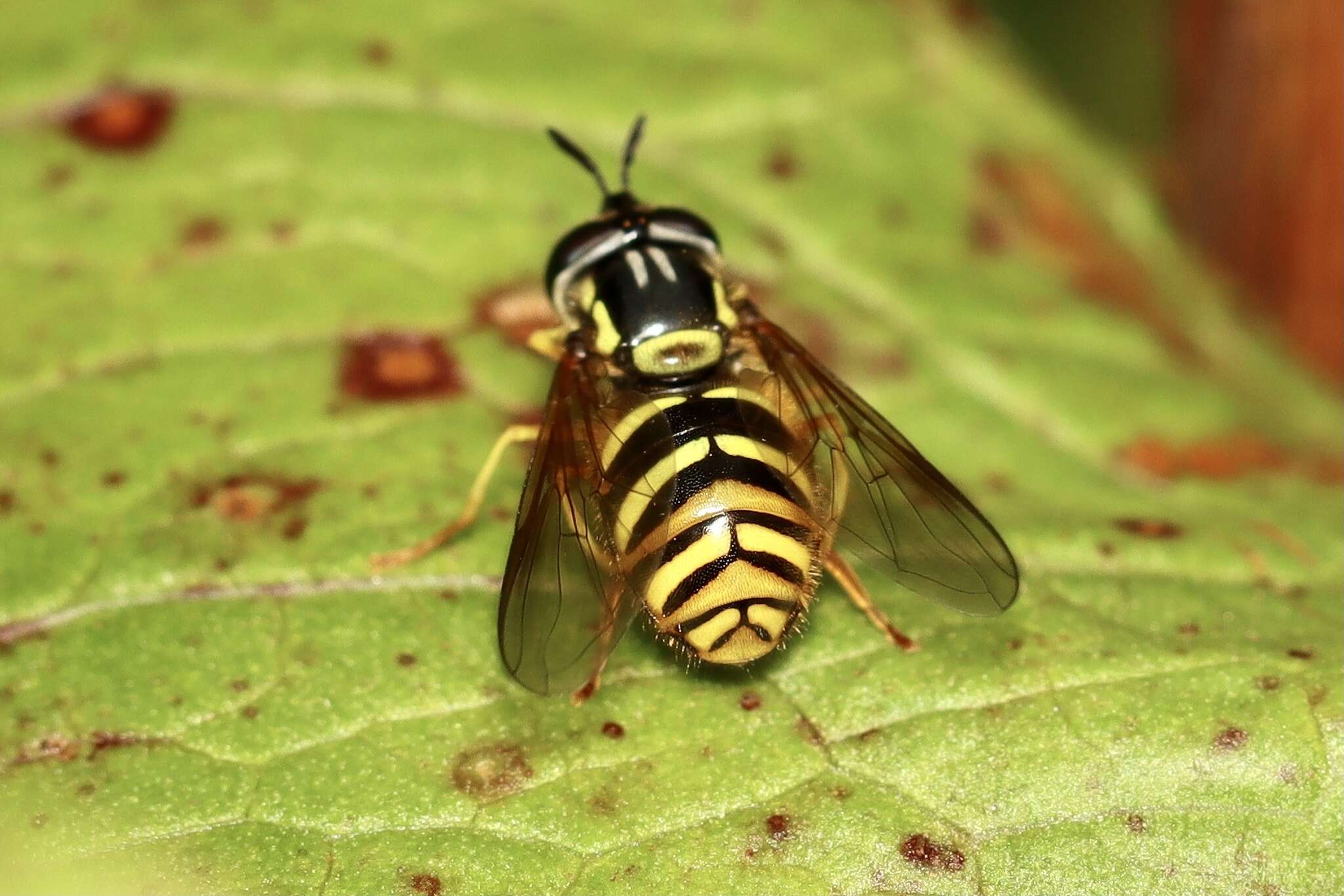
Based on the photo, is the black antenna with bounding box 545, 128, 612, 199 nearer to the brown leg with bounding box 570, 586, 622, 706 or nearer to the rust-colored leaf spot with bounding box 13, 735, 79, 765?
the brown leg with bounding box 570, 586, 622, 706

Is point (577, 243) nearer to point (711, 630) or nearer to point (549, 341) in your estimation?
point (549, 341)

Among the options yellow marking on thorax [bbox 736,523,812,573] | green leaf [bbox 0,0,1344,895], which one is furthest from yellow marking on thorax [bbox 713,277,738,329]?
green leaf [bbox 0,0,1344,895]

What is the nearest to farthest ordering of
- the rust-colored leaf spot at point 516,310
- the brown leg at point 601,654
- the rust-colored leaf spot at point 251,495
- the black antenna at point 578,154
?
the brown leg at point 601,654, the rust-colored leaf spot at point 251,495, the black antenna at point 578,154, the rust-colored leaf spot at point 516,310

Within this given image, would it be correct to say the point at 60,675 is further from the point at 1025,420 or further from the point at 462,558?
the point at 1025,420

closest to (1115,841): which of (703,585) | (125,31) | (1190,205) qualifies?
(703,585)

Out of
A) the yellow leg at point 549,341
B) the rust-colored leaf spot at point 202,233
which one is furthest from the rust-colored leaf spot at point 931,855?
the rust-colored leaf spot at point 202,233

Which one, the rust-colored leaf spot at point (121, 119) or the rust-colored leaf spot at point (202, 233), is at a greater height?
the rust-colored leaf spot at point (121, 119)

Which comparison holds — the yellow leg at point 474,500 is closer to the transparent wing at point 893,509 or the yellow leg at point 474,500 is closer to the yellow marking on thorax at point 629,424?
the yellow marking on thorax at point 629,424
